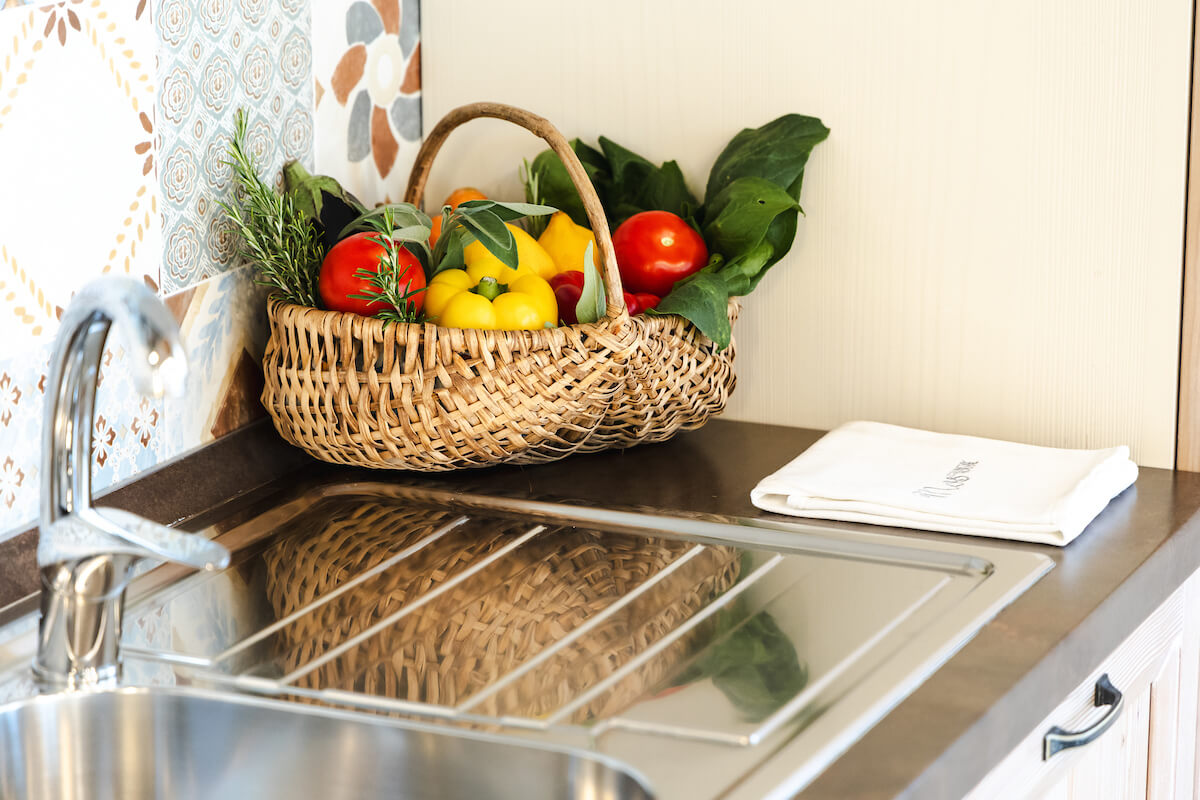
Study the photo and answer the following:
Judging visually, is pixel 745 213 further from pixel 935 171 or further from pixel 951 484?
pixel 951 484

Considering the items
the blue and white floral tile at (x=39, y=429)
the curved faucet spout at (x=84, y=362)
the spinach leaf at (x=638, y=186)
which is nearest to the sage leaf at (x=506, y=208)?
the spinach leaf at (x=638, y=186)

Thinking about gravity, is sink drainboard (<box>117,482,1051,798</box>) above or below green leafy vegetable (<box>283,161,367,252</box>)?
below

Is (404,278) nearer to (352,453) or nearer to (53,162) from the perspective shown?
(352,453)

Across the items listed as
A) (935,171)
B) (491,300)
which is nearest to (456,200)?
(491,300)

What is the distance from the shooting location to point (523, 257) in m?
1.24

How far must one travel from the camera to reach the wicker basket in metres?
1.13

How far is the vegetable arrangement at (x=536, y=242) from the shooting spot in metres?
1.16

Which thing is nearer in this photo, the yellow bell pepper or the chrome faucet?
the chrome faucet

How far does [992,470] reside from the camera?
3.95 feet

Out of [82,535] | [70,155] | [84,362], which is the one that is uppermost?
[70,155]

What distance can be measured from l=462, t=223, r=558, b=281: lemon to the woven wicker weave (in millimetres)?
224

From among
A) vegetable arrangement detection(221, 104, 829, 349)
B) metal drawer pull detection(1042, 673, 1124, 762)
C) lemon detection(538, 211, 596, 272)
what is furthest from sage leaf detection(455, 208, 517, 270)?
metal drawer pull detection(1042, 673, 1124, 762)

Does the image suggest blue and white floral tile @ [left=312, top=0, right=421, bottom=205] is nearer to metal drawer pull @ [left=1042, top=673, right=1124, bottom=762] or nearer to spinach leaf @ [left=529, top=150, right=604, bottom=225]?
spinach leaf @ [left=529, top=150, right=604, bottom=225]

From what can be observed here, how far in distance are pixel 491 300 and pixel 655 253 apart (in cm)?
18
